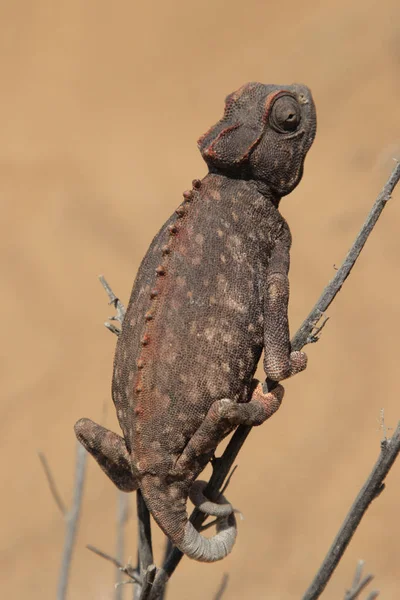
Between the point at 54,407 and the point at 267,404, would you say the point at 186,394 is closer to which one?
the point at 267,404

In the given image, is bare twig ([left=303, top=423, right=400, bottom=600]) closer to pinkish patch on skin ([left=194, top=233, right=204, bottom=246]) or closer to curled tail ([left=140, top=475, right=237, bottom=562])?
curled tail ([left=140, top=475, right=237, bottom=562])

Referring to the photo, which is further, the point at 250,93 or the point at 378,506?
the point at 378,506

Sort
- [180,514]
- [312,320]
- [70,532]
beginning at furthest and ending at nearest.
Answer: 1. [70,532]
2. [312,320]
3. [180,514]

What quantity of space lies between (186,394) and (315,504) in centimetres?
600

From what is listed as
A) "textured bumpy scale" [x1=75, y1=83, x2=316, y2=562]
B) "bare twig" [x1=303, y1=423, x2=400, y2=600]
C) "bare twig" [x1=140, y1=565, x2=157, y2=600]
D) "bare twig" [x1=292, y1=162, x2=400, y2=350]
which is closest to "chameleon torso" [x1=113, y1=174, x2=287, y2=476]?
"textured bumpy scale" [x1=75, y1=83, x2=316, y2=562]

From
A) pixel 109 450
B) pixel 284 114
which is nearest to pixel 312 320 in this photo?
pixel 284 114

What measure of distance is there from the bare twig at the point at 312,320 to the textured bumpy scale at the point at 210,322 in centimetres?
7

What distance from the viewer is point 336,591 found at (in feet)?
29.5

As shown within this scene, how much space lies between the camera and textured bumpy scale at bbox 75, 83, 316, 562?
3.82m

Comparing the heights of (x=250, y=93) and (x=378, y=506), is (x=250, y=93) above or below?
→ above

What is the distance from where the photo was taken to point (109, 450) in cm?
418

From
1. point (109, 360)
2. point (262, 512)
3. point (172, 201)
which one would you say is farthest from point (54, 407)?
point (172, 201)

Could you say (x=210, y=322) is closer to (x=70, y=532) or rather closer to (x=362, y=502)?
(x=362, y=502)

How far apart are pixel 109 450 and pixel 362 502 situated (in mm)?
1137
